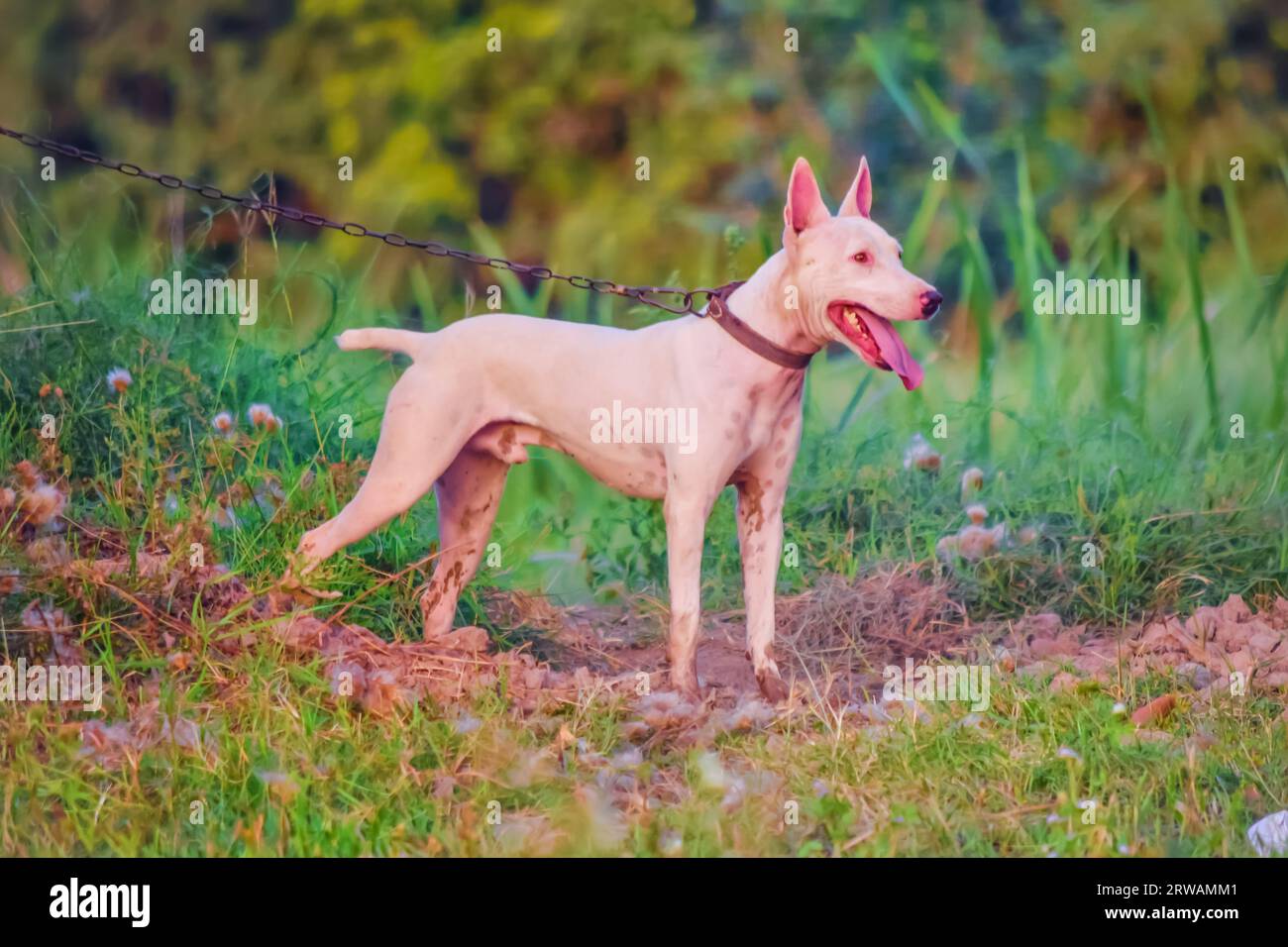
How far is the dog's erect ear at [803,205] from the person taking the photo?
16.3ft

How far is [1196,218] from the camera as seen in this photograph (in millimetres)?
9156

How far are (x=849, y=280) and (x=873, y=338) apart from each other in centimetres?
19

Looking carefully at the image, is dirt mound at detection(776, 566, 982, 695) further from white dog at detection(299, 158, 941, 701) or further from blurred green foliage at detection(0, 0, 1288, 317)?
blurred green foliage at detection(0, 0, 1288, 317)

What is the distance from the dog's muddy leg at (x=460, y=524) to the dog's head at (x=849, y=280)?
123 cm

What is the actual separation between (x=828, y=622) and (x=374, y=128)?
468 centimetres

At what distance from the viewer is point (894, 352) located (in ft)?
16.4

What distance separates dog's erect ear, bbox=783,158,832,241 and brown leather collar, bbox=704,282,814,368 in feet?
0.95

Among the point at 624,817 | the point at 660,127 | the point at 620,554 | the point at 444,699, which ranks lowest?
the point at 624,817

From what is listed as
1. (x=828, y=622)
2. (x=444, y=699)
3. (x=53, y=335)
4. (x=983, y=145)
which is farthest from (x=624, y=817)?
(x=983, y=145)

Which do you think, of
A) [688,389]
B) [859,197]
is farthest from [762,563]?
[859,197]

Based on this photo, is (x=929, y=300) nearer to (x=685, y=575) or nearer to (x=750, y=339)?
(x=750, y=339)

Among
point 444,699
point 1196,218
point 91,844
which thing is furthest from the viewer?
point 1196,218

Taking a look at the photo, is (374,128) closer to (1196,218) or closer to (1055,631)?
(1196,218)

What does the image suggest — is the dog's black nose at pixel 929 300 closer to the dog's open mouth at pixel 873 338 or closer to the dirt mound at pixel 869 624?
the dog's open mouth at pixel 873 338
